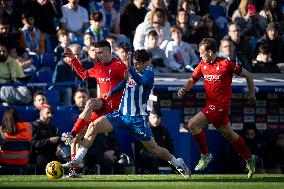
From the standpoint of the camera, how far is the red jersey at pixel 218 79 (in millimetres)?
16375

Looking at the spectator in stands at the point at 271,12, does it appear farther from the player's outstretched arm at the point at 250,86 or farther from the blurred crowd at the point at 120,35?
the player's outstretched arm at the point at 250,86

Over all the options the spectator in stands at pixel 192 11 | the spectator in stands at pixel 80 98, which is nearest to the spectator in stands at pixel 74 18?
the spectator in stands at pixel 192 11

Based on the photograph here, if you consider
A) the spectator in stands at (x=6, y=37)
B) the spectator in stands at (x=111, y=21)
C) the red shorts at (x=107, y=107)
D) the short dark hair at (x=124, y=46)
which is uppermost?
the spectator in stands at (x=111, y=21)

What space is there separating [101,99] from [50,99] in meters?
4.31

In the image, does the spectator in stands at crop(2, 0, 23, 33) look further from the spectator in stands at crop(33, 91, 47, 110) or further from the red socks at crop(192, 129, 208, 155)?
the red socks at crop(192, 129, 208, 155)

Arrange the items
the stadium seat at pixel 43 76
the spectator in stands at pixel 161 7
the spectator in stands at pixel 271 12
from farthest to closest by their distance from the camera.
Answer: the spectator in stands at pixel 271 12
the spectator in stands at pixel 161 7
the stadium seat at pixel 43 76

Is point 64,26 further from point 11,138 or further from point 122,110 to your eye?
point 122,110

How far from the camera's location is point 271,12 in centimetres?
2428

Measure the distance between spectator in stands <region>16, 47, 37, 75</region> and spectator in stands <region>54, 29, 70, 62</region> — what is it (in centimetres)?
56

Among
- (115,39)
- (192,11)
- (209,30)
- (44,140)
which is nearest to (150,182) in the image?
(44,140)

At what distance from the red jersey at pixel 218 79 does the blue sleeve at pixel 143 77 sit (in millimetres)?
1827

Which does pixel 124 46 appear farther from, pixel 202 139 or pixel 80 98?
pixel 202 139

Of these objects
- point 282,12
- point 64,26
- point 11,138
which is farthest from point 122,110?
point 282,12

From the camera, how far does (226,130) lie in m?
16.5
